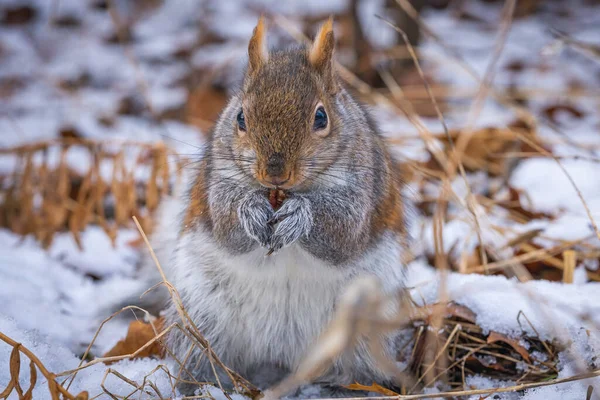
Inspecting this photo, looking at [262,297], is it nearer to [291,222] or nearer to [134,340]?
[291,222]

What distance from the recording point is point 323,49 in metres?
1.85

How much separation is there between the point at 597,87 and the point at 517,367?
3.48 metres

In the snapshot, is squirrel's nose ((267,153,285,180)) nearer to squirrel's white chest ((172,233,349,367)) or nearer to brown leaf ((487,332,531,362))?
squirrel's white chest ((172,233,349,367))

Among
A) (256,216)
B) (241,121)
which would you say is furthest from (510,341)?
(241,121)

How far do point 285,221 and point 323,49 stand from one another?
57 cm

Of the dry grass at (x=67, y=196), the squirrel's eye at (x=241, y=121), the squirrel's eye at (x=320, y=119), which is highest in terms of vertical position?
the squirrel's eye at (x=320, y=119)

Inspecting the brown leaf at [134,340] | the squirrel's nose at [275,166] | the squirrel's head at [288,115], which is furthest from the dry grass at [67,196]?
the squirrel's nose at [275,166]

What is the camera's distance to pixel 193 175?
7.48ft

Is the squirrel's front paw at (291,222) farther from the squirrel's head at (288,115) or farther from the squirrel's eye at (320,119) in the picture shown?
the squirrel's eye at (320,119)

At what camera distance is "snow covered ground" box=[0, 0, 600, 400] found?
1880 millimetres

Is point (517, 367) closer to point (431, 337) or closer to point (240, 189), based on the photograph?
point (431, 337)

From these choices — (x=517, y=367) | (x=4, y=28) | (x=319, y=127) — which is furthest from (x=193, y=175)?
(x=4, y=28)

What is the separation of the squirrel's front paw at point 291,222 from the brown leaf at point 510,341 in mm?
709

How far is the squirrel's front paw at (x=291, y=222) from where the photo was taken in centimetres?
160
